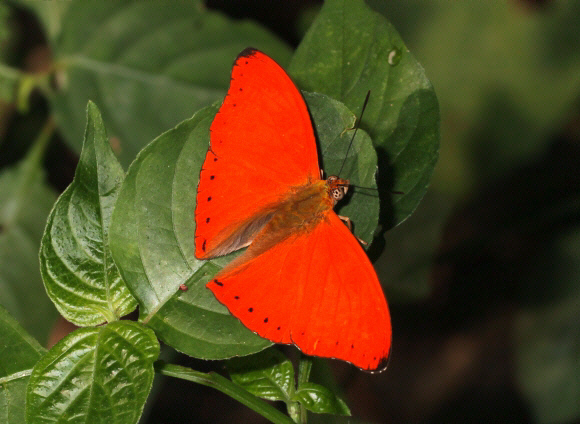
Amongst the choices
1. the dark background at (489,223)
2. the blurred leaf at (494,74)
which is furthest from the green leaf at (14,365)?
the blurred leaf at (494,74)

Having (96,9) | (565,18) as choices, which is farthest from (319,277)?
(565,18)

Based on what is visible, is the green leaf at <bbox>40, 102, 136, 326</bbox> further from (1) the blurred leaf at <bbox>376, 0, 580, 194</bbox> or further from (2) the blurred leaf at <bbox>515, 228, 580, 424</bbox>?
(2) the blurred leaf at <bbox>515, 228, 580, 424</bbox>

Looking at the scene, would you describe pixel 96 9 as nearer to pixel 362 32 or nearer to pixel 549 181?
pixel 362 32

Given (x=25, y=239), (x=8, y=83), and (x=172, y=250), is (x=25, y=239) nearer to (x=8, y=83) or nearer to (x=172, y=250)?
(x=8, y=83)

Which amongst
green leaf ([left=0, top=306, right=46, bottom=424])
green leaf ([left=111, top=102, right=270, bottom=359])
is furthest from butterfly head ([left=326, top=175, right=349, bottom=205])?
green leaf ([left=0, top=306, right=46, bottom=424])

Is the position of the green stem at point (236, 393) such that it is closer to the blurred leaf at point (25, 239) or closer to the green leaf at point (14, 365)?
the green leaf at point (14, 365)

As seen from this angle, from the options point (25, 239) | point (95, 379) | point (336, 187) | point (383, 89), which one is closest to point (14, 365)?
point (95, 379)
